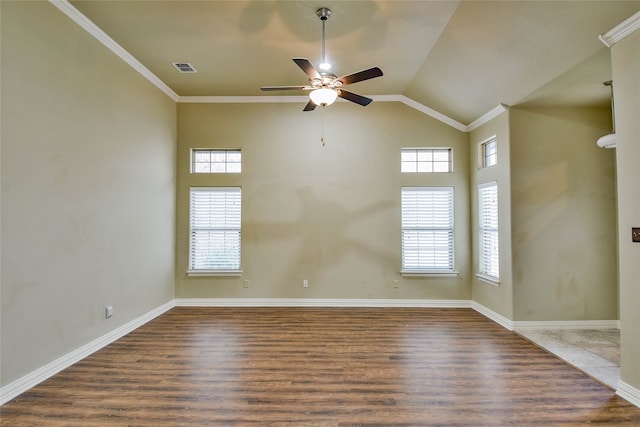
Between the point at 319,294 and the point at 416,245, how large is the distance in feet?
5.98

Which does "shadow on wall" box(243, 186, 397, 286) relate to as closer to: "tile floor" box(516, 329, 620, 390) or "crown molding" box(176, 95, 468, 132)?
"crown molding" box(176, 95, 468, 132)

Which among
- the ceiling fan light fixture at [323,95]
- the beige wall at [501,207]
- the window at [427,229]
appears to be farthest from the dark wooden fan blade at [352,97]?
the window at [427,229]

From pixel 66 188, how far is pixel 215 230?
96.2 inches

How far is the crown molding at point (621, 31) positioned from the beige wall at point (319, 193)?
2.65 m

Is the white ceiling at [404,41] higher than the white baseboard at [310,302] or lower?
higher

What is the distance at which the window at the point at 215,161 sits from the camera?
212 inches

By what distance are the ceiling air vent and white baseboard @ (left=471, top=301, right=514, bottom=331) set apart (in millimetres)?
5454

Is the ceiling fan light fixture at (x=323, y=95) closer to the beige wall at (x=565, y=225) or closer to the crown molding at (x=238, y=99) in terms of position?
the crown molding at (x=238, y=99)

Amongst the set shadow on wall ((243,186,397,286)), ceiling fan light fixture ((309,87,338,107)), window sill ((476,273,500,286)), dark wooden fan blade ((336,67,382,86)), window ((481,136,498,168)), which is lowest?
window sill ((476,273,500,286))

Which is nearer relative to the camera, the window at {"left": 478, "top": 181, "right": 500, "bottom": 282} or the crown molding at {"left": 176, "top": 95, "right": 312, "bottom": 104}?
the window at {"left": 478, "top": 181, "right": 500, "bottom": 282}

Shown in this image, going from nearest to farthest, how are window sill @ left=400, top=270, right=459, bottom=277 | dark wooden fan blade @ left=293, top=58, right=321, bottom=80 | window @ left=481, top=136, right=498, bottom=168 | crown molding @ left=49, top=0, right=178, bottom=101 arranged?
dark wooden fan blade @ left=293, top=58, right=321, bottom=80
crown molding @ left=49, top=0, right=178, bottom=101
window @ left=481, top=136, right=498, bottom=168
window sill @ left=400, top=270, right=459, bottom=277

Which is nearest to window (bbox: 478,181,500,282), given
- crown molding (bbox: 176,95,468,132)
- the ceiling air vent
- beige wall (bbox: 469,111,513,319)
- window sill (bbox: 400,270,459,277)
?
beige wall (bbox: 469,111,513,319)

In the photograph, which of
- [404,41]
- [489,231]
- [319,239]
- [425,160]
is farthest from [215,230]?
[489,231]

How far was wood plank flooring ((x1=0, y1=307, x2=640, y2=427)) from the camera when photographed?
7.59 feet
